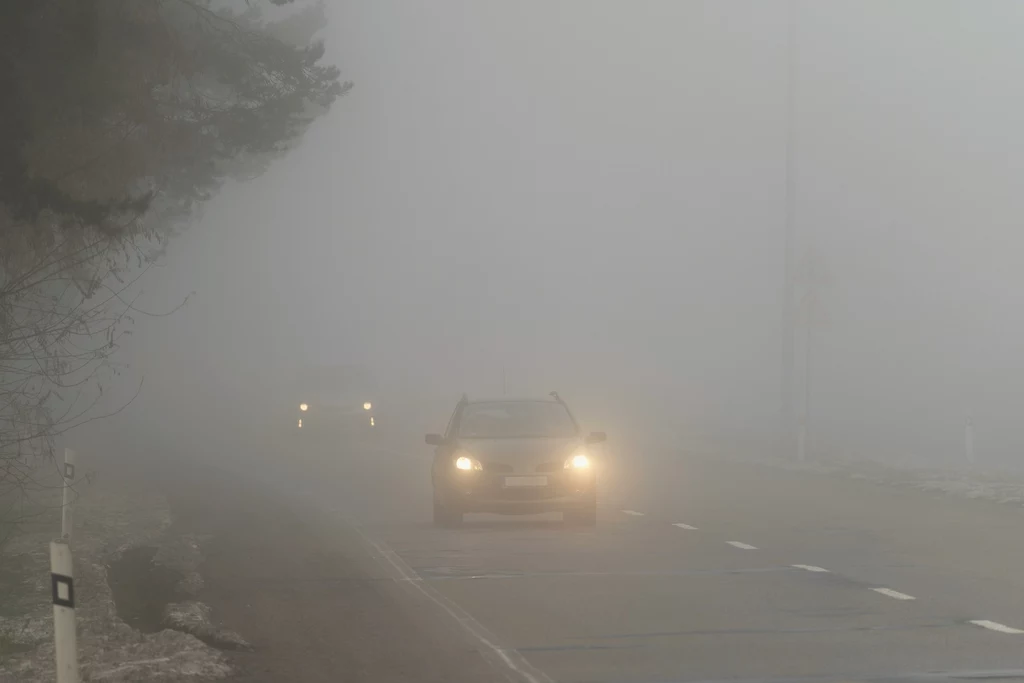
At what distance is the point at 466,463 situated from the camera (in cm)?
1895

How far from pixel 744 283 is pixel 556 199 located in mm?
30016

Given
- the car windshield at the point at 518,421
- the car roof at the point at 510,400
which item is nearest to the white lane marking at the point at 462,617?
the car windshield at the point at 518,421

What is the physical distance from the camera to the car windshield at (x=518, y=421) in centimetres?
1986

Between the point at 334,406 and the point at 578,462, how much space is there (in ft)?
78.8

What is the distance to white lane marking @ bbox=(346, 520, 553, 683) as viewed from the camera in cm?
992

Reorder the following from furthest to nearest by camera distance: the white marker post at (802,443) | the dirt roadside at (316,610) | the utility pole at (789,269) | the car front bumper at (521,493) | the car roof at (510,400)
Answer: the utility pole at (789,269)
the white marker post at (802,443)
the car roof at (510,400)
the car front bumper at (521,493)
the dirt roadside at (316,610)

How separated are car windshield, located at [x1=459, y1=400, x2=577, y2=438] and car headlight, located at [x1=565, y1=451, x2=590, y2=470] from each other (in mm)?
805

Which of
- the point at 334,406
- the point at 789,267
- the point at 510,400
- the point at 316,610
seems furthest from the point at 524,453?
the point at 334,406

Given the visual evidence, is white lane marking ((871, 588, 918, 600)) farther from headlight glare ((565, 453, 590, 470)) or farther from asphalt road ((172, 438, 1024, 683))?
headlight glare ((565, 453, 590, 470))

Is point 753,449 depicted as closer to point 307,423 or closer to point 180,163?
point 307,423

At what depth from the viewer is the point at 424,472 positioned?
30562mm

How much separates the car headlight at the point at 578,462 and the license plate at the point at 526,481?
0.32m

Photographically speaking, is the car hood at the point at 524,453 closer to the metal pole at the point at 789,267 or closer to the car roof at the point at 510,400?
the car roof at the point at 510,400

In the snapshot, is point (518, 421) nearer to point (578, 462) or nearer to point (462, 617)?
point (578, 462)
